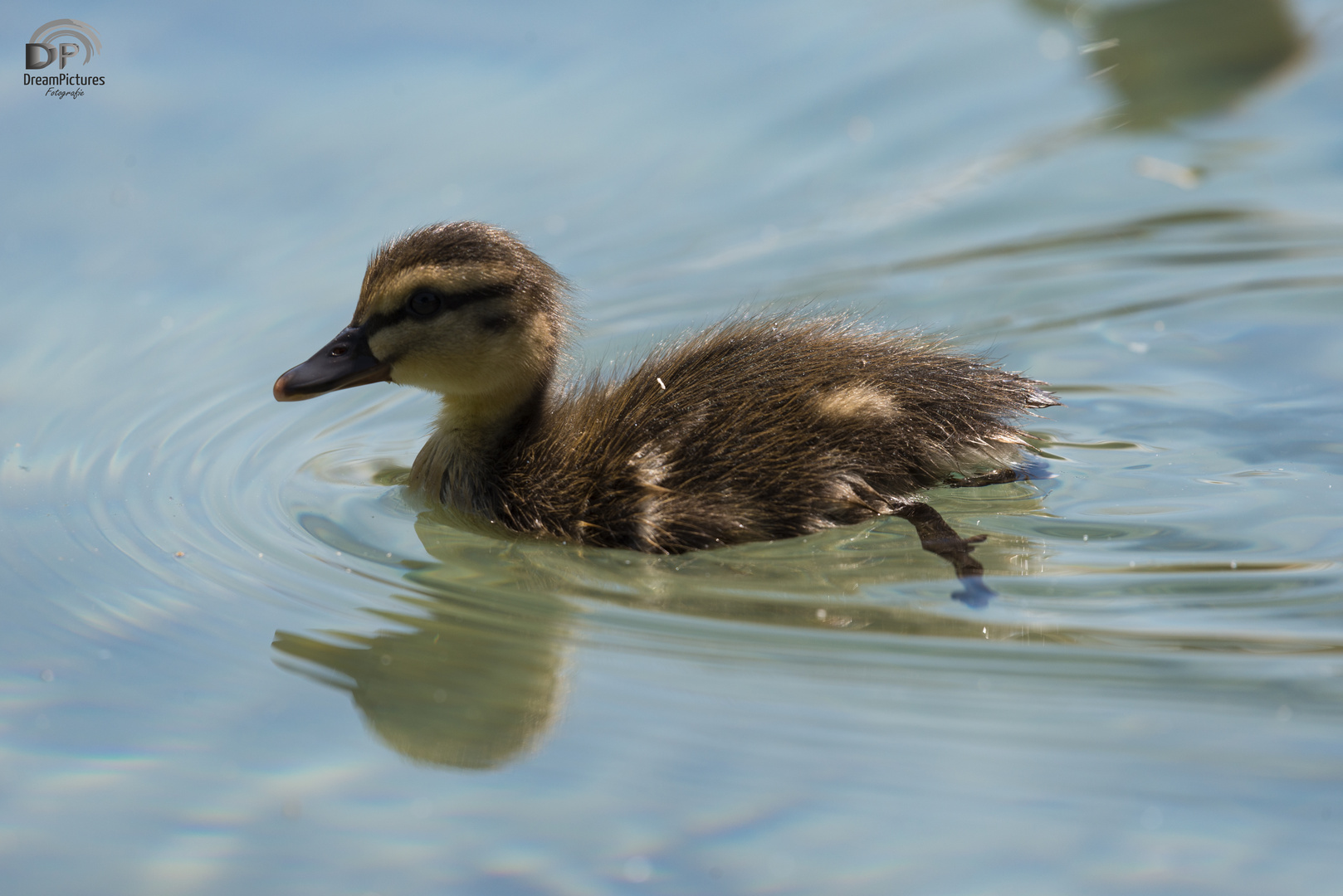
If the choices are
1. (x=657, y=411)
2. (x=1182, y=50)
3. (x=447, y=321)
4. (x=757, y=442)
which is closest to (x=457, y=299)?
(x=447, y=321)

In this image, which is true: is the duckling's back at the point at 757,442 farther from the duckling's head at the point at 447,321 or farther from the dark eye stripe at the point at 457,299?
the dark eye stripe at the point at 457,299

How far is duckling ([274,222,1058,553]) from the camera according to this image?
3.66 m

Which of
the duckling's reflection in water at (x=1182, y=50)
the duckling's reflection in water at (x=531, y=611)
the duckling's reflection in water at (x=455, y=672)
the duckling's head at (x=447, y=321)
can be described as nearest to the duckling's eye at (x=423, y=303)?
the duckling's head at (x=447, y=321)

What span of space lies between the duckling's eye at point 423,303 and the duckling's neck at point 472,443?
0.28 meters

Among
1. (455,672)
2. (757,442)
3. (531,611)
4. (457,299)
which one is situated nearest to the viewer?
(455,672)

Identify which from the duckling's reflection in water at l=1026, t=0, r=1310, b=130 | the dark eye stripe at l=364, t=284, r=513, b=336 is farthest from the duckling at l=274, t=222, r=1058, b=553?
the duckling's reflection in water at l=1026, t=0, r=1310, b=130

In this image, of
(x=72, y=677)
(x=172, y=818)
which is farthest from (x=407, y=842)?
(x=72, y=677)

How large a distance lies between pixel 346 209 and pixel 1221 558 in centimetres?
406

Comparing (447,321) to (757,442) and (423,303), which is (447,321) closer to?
(423,303)

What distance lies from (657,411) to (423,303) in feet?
2.32

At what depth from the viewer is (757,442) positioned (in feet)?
12.1

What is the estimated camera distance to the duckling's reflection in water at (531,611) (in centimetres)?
292

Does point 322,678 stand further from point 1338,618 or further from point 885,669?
point 1338,618

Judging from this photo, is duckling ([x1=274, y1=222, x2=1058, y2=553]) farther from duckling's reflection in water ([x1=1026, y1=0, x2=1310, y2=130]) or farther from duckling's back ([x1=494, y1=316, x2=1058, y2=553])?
duckling's reflection in water ([x1=1026, y1=0, x2=1310, y2=130])
